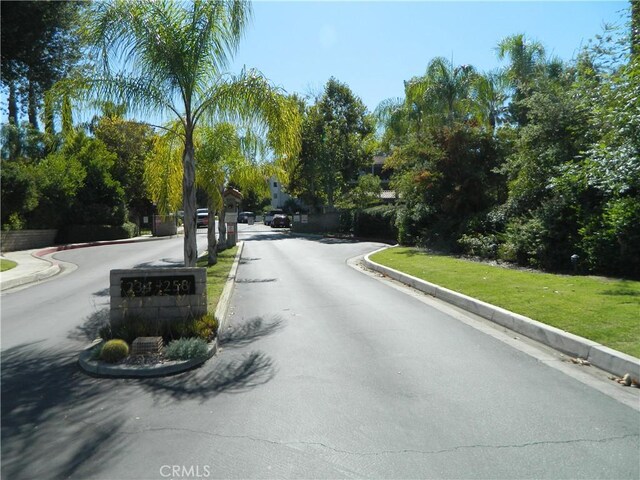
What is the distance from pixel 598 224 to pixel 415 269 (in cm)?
481

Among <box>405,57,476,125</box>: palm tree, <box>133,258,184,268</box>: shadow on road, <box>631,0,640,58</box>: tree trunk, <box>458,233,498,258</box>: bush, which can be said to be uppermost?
<box>405,57,476,125</box>: palm tree

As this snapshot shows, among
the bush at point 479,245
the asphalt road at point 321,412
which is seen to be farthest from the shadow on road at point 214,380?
A: the bush at point 479,245

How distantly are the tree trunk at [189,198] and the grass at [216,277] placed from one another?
0.95 m

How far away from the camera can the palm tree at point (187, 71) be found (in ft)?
31.4

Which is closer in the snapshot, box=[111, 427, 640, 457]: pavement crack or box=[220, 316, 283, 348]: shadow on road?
box=[111, 427, 640, 457]: pavement crack

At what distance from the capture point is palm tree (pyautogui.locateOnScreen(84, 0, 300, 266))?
31.4ft

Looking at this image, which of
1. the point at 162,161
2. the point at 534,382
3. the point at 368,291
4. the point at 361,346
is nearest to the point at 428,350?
the point at 361,346

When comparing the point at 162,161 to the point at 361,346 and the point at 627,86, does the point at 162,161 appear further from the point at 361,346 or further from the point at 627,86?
the point at 627,86

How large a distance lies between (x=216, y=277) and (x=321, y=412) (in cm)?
989

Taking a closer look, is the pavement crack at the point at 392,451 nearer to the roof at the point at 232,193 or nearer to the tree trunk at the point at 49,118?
the tree trunk at the point at 49,118

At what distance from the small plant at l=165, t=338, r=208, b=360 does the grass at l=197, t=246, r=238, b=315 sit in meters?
1.60

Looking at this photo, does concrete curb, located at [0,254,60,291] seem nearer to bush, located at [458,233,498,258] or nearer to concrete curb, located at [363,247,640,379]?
concrete curb, located at [363,247,640,379]

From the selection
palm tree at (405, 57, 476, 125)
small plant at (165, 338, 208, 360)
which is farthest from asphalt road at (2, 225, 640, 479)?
palm tree at (405, 57, 476, 125)

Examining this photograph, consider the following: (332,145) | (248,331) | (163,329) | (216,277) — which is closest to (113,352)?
(163,329)
